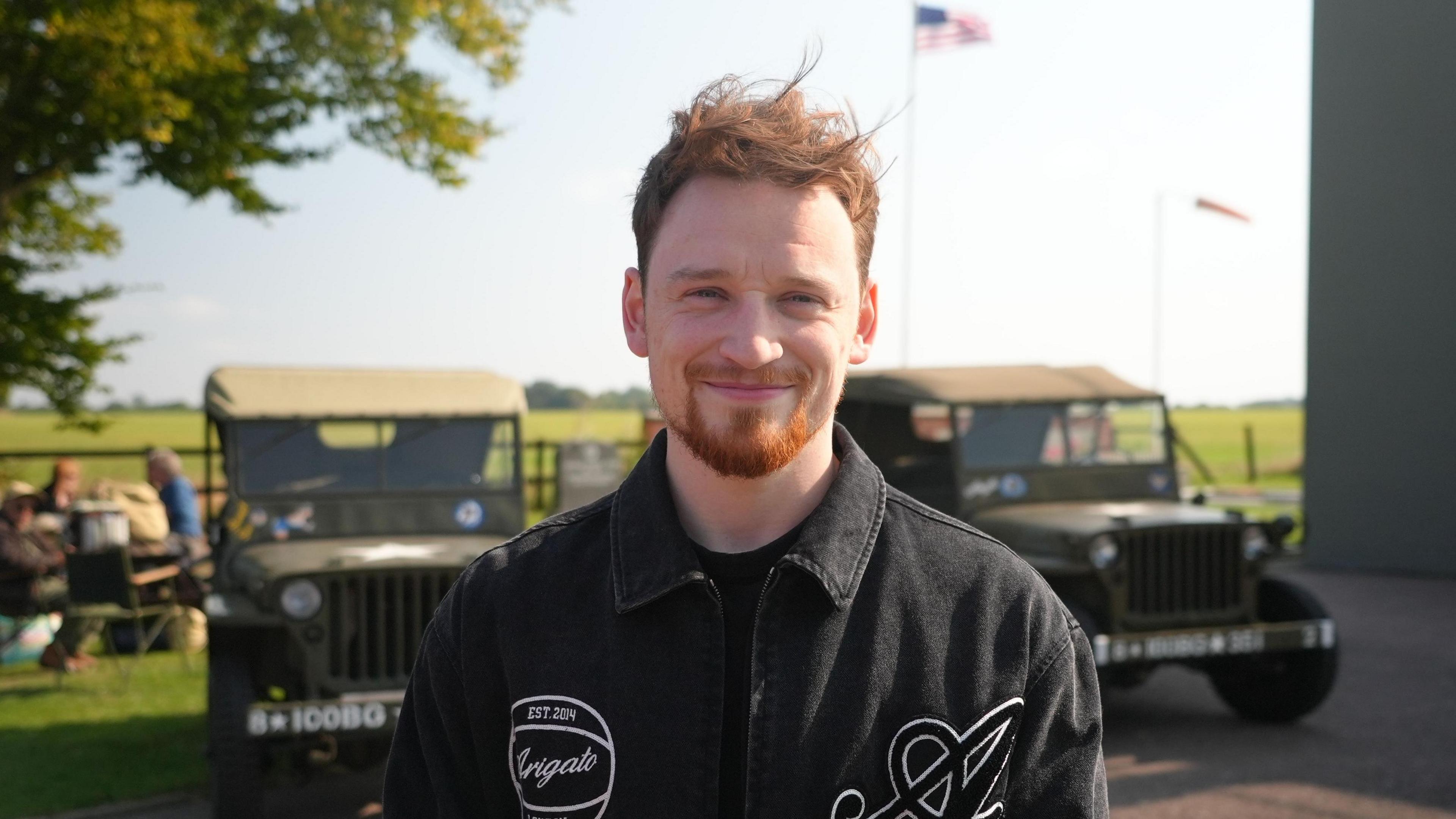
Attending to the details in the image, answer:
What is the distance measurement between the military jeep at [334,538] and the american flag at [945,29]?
14.2 metres

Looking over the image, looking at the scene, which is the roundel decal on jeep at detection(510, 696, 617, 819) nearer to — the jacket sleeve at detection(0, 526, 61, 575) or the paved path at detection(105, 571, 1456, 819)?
the paved path at detection(105, 571, 1456, 819)

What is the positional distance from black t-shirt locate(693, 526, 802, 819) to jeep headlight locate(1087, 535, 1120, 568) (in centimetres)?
571

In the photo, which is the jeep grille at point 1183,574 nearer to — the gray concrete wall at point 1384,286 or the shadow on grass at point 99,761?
the shadow on grass at point 99,761

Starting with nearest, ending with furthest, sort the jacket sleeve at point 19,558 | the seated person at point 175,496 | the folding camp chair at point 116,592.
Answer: the folding camp chair at point 116,592
the jacket sleeve at point 19,558
the seated person at point 175,496

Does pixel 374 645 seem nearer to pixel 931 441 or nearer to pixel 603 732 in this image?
pixel 931 441

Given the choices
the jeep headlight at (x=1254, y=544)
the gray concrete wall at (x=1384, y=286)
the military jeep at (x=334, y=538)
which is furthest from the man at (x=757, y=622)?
the gray concrete wall at (x=1384, y=286)

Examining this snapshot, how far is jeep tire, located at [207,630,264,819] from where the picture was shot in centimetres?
525

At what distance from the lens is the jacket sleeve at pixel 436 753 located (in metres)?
1.61

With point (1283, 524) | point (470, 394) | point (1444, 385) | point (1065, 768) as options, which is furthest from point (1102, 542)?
point (1444, 385)

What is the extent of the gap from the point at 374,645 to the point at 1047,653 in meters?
4.70

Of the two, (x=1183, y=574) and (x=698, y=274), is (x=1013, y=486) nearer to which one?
(x=1183, y=574)

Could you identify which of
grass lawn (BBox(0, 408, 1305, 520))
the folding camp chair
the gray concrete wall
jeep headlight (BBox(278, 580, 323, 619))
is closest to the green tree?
grass lawn (BBox(0, 408, 1305, 520))

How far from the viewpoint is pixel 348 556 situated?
578cm

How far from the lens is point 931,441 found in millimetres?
8148
